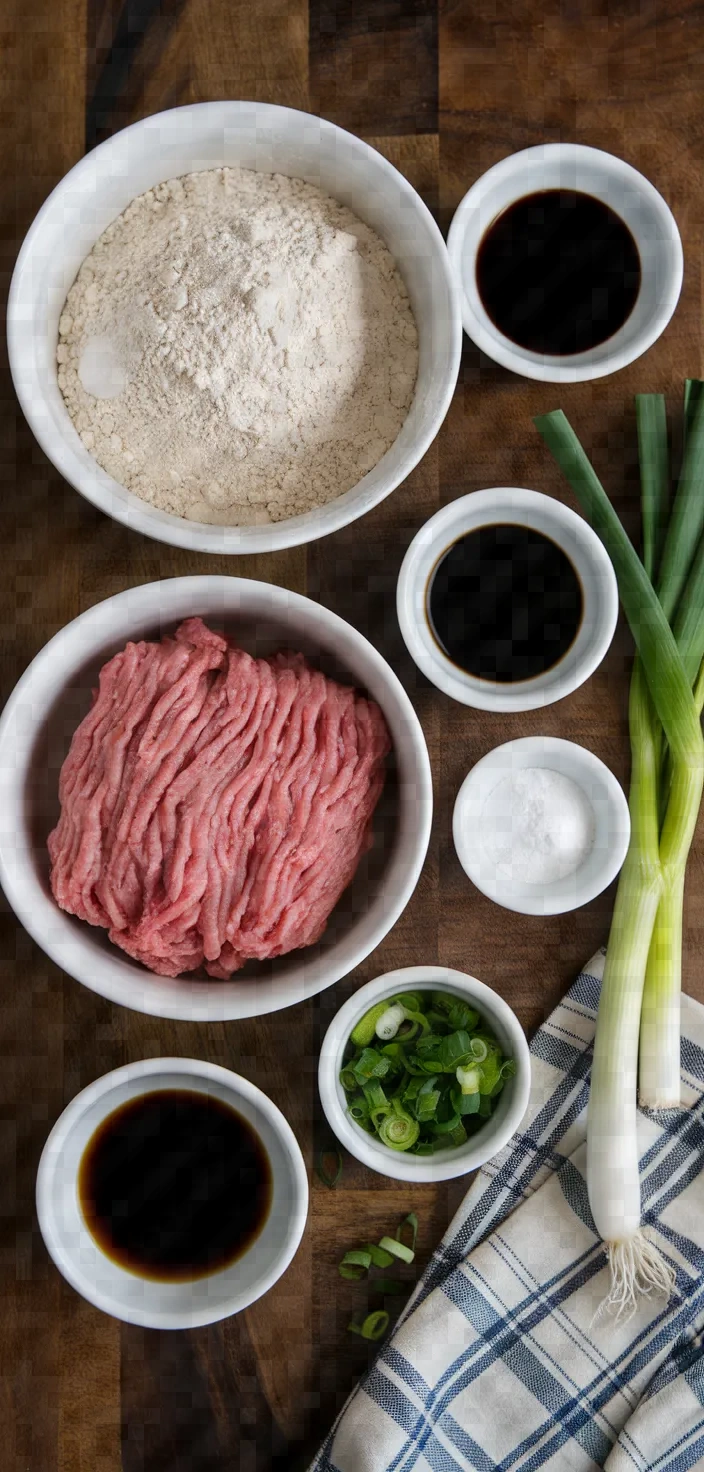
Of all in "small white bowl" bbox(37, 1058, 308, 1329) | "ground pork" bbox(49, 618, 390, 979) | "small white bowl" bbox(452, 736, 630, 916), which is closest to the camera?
"ground pork" bbox(49, 618, 390, 979)

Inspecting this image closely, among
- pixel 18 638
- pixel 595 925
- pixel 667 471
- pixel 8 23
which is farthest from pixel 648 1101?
pixel 8 23

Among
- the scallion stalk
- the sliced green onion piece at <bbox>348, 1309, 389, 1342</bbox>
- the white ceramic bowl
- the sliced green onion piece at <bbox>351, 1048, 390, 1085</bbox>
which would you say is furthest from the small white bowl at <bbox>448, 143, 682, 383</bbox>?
the sliced green onion piece at <bbox>348, 1309, 389, 1342</bbox>

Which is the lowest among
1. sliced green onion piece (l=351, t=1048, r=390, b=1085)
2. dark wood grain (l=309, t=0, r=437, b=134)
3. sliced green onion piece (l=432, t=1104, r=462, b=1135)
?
A: sliced green onion piece (l=432, t=1104, r=462, b=1135)

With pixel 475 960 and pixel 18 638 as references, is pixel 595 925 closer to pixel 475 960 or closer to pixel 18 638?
pixel 475 960

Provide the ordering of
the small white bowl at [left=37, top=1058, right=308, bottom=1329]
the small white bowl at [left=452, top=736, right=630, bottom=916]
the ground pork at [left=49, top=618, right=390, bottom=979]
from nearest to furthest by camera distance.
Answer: the ground pork at [left=49, top=618, right=390, bottom=979] → the small white bowl at [left=37, top=1058, right=308, bottom=1329] → the small white bowl at [left=452, top=736, right=630, bottom=916]

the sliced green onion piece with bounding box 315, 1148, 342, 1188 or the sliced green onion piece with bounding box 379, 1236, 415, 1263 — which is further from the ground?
the sliced green onion piece with bounding box 315, 1148, 342, 1188

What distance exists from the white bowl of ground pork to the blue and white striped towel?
3.07ft

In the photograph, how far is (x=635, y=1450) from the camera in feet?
5.84

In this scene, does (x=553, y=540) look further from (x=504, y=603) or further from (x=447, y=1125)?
(x=447, y=1125)

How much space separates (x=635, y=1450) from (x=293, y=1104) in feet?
2.50

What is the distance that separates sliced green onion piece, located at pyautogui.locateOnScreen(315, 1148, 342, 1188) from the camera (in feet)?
6.04

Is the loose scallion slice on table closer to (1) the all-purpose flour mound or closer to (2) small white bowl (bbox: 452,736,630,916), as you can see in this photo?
(2) small white bowl (bbox: 452,736,630,916)

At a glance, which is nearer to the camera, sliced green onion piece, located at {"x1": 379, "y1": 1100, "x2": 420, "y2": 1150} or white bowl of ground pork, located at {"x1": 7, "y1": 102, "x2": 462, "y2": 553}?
white bowl of ground pork, located at {"x1": 7, "y1": 102, "x2": 462, "y2": 553}

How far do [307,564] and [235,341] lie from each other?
15.7 inches
